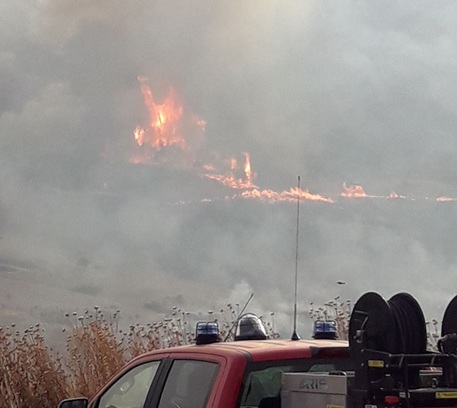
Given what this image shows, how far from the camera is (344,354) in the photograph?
16.9 ft

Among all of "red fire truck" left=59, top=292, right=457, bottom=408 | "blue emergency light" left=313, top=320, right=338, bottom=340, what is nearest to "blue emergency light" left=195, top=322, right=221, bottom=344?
"red fire truck" left=59, top=292, right=457, bottom=408

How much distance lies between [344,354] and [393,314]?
2.50 feet

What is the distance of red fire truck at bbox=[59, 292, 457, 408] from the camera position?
4270 mm

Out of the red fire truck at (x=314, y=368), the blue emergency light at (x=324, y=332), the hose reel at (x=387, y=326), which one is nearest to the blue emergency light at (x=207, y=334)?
the red fire truck at (x=314, y=368)

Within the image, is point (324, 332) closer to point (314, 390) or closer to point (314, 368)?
point (314, 368)

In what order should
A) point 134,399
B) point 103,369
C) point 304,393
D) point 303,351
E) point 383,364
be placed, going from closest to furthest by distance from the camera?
→ point 383,364 → point 304,393 → point 303,351 → point 134,399 → point 103,369

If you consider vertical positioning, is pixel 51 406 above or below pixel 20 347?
below

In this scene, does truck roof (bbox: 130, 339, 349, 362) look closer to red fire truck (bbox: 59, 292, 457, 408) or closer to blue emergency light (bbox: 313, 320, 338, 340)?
red fire truck (bbox: 59, 292, 457, 408)

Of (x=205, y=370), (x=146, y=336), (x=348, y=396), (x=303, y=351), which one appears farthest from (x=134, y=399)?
(x=146, y=336)

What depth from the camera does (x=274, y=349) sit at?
5000mm

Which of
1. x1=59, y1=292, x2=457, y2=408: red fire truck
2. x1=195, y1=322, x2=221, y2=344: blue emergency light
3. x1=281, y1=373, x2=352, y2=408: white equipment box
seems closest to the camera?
x1=59, y1=292, x2=457, y2=408: red fire truck

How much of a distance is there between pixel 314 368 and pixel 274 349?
0.80 feet

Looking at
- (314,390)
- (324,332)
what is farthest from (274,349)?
(324,332)

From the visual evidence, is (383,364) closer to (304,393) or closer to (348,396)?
(348,396)
